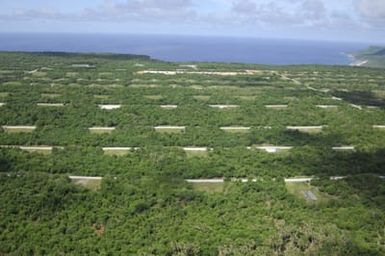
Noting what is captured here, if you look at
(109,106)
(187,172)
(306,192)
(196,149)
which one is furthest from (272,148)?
(109,106)

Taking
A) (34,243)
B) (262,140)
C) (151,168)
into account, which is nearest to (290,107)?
(262,140)

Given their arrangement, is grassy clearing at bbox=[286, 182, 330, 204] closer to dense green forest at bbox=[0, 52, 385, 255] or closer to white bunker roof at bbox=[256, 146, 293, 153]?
dense green forest at bbox=[0, 52, 385, 255]

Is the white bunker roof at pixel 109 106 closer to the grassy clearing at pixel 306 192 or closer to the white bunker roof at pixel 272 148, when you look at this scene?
the white bunker roof at pixel 272 148

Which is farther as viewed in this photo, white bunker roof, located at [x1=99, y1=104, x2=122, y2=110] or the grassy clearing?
white bunker roof, located at [x1=99, y1=104, x2=122, y2=110]

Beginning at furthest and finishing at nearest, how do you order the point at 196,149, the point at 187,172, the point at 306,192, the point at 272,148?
the point at 272,148, the point at 196,149, the point at 187,172, the point at 306,192

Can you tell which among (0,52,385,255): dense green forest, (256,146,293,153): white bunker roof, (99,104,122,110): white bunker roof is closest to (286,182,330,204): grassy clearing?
(0,52,385,255): dense green forest

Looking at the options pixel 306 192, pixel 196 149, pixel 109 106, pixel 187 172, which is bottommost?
pixel 306 192

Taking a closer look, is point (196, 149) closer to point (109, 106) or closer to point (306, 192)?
point (306, 192)
